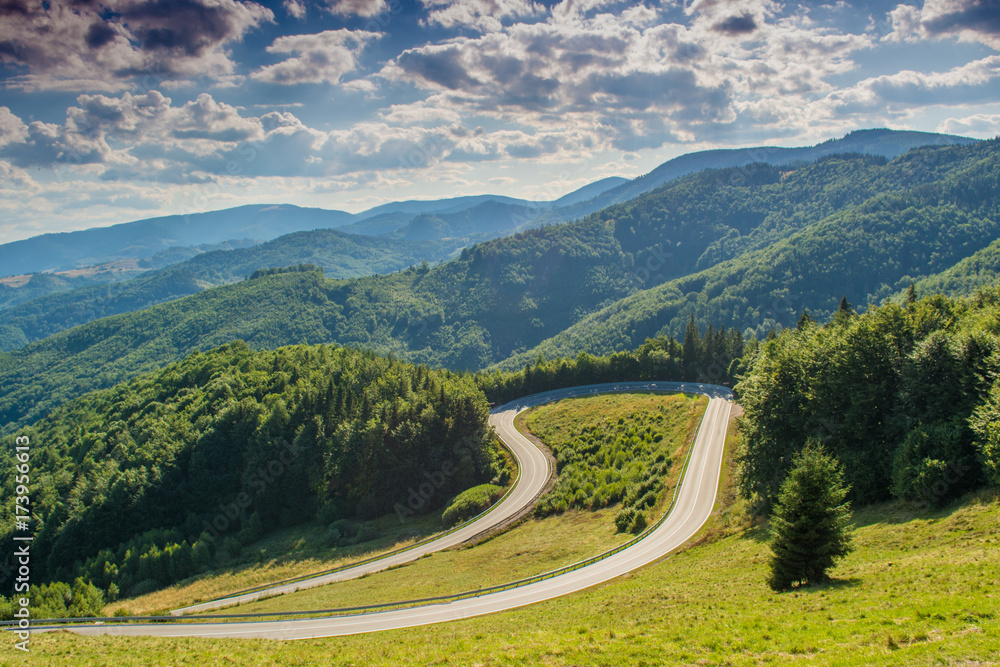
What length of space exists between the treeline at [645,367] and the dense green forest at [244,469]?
19919 millimetres

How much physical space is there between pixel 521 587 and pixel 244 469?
53.5 metres

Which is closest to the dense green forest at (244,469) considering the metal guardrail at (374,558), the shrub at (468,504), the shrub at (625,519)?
the shrub at (468,504)

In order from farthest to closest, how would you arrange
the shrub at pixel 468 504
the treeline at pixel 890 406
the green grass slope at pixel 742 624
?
the shrub at pixel 468 504, the treeline at pixel 890 406, the green grass slope at pixel 742 624

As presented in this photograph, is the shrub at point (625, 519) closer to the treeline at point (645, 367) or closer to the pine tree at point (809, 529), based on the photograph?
the pine tree at point (809, 529)

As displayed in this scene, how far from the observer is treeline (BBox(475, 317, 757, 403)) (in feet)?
316

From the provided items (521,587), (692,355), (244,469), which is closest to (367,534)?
(244,469)

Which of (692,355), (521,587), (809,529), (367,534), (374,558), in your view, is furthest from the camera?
(692,355)

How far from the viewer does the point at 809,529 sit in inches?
857

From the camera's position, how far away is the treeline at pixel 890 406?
28625mm

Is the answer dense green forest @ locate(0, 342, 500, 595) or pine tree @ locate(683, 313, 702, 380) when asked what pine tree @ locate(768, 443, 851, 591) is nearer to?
dense green forest @ locate(0, 342, 500, 595)

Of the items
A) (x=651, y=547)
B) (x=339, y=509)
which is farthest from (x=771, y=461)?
(x=339, y=509)

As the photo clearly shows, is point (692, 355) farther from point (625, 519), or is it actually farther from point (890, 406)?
point (890, 406)

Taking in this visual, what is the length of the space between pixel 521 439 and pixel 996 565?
201ft

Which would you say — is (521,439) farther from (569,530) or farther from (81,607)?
(81,607)
